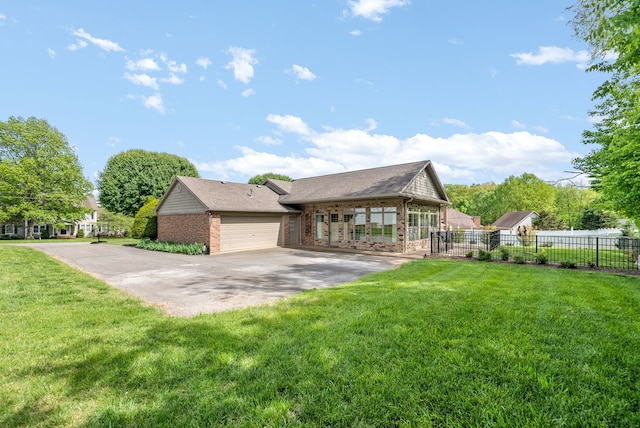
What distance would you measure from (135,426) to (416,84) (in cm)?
1627

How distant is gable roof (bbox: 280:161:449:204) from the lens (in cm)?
1683

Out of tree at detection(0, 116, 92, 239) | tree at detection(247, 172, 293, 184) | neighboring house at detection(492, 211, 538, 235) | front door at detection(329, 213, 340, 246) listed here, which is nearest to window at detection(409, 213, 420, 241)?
Result: front door at detection(329, 213, 340, 246)

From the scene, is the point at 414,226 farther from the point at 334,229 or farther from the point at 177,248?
the point at 177,248

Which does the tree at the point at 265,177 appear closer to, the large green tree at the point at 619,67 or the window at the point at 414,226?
the window at the point at 414,226

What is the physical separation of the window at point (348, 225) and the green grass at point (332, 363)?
12.6m

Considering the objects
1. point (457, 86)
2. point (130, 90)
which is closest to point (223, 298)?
point (457, 86)

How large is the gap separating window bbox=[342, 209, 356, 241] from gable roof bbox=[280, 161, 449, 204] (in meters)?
1.28

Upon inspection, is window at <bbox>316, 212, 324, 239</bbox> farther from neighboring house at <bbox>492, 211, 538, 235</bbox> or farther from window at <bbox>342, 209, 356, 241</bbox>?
neighboring house at <bbox>492, 211, 538, 235</bbox>

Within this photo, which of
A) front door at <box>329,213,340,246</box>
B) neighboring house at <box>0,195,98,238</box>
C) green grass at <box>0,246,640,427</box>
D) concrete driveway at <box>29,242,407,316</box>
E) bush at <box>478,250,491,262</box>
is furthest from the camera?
neighboring house at <box>0,195,98,238</box>

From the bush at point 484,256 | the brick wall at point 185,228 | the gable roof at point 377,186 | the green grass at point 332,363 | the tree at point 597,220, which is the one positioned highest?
the gable roof at point 377,186

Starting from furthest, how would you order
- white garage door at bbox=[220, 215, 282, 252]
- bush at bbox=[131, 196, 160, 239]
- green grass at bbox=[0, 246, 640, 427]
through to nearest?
bush at bbox=[131, 196, 160, 239], white garage door at bbox=[220, 215, 282, 252], green grass at bbox=[0, 246, 640, 427]

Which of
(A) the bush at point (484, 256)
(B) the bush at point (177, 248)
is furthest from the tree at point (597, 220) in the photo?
(B) the bush at point (177, 248)

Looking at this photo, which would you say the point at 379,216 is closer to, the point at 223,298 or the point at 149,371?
the point at 223,298

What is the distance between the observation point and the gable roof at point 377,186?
16.8 metres
